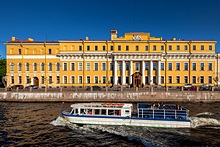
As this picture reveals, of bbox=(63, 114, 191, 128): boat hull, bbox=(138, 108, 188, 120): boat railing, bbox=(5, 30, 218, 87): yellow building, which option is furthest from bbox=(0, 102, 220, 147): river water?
bbox=(5, 30, 218, 87): yellow building

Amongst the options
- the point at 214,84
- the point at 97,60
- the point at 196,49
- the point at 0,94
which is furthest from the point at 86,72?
the point at 214,84

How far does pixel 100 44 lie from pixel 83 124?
87.4ft

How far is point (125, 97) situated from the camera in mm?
26672

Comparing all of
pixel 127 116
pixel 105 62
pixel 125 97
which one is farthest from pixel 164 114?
pixel 105 62

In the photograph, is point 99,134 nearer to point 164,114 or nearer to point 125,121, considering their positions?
point 125,121

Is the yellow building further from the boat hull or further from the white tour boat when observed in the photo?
the boat hull

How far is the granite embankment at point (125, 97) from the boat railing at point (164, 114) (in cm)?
1157

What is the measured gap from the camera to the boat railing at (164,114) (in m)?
14.5

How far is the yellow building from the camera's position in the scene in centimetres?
3778

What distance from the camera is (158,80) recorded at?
36906 mm

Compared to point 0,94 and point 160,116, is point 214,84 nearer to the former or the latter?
point 160,116

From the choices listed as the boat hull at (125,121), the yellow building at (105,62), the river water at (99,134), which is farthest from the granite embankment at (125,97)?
the boat hull at (125,121)

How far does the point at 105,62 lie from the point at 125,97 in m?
14.3

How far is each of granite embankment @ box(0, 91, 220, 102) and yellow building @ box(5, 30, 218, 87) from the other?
1052 cm
